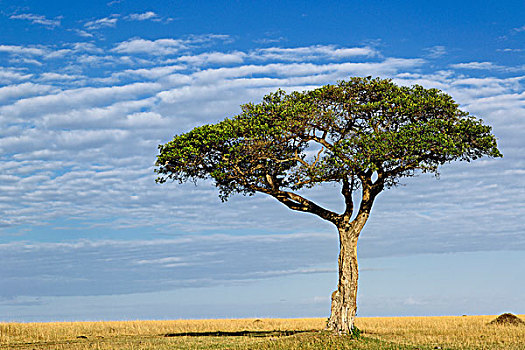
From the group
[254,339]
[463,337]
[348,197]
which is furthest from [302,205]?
[463,337]

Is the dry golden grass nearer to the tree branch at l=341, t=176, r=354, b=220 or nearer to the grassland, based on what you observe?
the grassland

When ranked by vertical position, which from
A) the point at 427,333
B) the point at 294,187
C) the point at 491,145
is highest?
the point at 491,145

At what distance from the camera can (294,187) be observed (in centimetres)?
3319

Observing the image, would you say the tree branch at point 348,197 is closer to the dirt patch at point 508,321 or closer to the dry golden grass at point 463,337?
the dry golden grass at point 463,337

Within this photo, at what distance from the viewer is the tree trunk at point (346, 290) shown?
30.5 meters

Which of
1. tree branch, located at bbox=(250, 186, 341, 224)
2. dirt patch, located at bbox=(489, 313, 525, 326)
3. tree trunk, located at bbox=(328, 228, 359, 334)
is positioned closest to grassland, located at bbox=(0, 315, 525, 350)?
tree trunk, located at bbox=(328, 228, 359, 334)

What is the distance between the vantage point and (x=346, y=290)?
3075 cm

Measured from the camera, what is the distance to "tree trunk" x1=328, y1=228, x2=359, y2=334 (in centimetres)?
3052

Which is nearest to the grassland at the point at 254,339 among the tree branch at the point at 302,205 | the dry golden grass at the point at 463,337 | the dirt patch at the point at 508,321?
the dry golden grass at the point at 463,337

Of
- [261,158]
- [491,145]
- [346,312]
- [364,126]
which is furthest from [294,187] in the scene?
[491,145]

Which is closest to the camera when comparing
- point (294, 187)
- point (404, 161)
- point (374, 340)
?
point (374, 340)

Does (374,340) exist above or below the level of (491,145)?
below

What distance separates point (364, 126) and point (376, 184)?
3.23 metres

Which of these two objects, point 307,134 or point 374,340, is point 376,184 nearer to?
point 307,134
